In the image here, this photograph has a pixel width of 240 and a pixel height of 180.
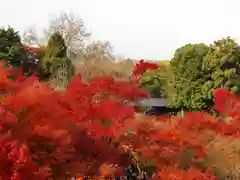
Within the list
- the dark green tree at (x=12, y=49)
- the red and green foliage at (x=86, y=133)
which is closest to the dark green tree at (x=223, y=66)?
the dark green tree at (x=12, y=49)

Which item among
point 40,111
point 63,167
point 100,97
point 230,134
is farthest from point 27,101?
point 230,134

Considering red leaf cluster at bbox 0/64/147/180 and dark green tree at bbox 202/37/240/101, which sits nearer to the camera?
red leaf cluster at bbox 0/64/147/180

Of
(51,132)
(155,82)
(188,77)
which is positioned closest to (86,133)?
(51,132)

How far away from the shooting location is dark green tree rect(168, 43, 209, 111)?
28344mm

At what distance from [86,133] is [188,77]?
2150 cm

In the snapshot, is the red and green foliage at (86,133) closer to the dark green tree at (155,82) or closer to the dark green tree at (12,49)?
the dark green tree at (12,49)

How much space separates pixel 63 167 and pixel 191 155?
3925mm

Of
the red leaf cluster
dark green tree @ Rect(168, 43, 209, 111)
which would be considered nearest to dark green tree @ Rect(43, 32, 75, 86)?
dark green tree @ Rect(168, 43, 209, 111)

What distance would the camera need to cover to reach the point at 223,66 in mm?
27906

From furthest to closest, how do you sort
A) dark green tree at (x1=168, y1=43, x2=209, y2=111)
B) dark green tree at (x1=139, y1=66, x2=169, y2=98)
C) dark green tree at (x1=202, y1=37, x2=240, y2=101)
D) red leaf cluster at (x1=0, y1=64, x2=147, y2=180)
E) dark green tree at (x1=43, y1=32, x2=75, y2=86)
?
dark green tree at (x1=139, y1=66, x2=169, y2=98)
dark green tree at (x1=168, y1=43, x2=209, y2=111)
dark green tree at (x1=202, y1=37, x2=240, y2=101)
dark green tree at (x1=43, y1=32, x2=75, y2=86)
red leaf cluster at (x1=0, y1=64, x2=147, y2=180)

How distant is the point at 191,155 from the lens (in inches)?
392

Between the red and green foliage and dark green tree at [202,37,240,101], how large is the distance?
14.8 m

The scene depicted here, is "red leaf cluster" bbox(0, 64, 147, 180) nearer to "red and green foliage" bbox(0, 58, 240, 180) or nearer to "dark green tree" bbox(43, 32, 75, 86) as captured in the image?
"red and green foliage" bbox(0, 58, 240, 180)

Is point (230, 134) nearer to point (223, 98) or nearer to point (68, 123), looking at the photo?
point (223, 98)
